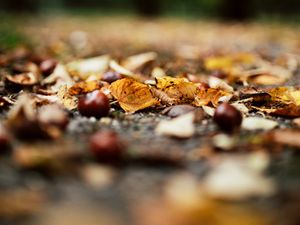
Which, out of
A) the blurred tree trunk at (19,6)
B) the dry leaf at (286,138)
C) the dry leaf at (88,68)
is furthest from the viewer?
the blurred tree trunk at (19,6)

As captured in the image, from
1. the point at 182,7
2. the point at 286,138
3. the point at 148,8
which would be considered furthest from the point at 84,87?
the point at 182,7

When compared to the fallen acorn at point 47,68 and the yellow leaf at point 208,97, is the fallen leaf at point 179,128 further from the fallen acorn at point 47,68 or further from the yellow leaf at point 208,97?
the fallen acorn at point 47,68

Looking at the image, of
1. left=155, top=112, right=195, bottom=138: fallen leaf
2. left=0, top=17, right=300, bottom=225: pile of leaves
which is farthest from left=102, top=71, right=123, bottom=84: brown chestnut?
left=155, top=112, right=195, bottom=138: fallen leaf

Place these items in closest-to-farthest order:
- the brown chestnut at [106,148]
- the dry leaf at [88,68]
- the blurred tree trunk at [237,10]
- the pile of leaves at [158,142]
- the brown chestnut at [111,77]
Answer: the pile of leaves at [158,142] < the brown chestnut at [106,148] < the brown chestnut at [111,77] < the dry leaf at [88,68] < the blurred tree trunk at [237,10]

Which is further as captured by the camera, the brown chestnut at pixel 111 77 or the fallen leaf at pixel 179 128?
the brown chestnut at pixel 111 77

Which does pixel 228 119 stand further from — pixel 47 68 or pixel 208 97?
pixel 47 68

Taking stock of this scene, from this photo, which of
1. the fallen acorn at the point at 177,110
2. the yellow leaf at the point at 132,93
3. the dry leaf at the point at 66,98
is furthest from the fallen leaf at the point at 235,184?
the dry leaf at the point at 66,98
